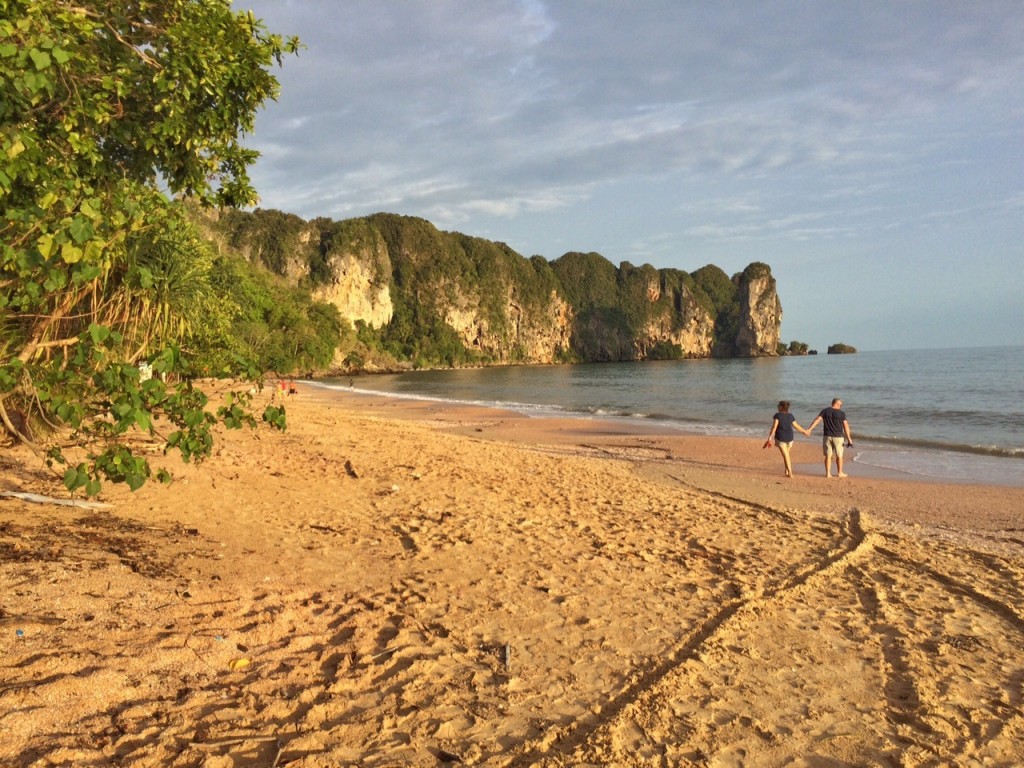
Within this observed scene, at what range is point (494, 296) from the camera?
152 m

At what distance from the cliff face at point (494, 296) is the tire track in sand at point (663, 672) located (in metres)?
105

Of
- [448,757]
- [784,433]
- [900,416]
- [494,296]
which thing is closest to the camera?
[448,757]

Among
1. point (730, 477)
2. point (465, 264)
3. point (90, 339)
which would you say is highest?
point (465, 264)

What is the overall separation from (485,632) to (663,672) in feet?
3.93

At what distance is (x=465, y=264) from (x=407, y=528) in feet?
482

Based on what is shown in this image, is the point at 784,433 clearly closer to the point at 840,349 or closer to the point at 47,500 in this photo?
the point at 47,500

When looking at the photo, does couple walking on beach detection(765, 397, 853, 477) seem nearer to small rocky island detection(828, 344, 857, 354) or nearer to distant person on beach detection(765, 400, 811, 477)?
distant person on beach detection(765, 400, 811, 477)

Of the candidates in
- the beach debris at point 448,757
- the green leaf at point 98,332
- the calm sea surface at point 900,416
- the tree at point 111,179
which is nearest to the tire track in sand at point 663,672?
the beach debris at point 448,757

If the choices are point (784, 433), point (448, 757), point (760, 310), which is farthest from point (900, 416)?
point (760, 310)

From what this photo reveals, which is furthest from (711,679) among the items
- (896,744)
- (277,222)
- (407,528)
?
(277,222)

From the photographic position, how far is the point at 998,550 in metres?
7.06

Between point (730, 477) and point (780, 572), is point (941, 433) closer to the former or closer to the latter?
point (730, 477)

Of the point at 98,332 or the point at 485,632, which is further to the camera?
the point at 485,632

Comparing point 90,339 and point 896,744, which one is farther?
point 896,744
